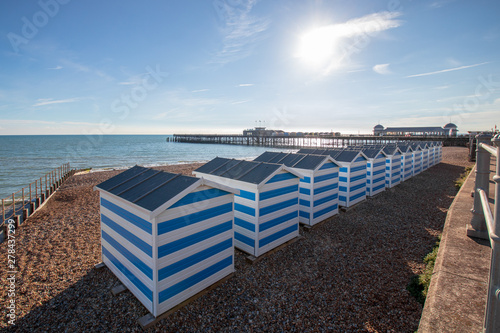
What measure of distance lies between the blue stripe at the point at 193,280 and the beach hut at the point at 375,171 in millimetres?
9914

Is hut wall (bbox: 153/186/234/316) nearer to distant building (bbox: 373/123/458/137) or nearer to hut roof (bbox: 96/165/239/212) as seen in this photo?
hut roof (bbox: 96/165/239/212)

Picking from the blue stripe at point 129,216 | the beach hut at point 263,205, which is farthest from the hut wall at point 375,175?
the blue stripe at point 129,216

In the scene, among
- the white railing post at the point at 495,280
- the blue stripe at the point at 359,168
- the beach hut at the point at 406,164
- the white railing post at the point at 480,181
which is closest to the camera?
the white railing post at the point at 495,280

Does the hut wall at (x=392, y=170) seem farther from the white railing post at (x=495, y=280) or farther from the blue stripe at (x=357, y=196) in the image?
the white railing post at (x=495, y=280)

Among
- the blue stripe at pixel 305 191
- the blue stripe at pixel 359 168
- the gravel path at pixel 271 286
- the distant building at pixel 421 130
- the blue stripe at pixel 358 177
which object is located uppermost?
the distant building at pixel 421 130

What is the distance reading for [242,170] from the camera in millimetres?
7508

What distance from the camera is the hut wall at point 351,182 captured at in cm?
1085

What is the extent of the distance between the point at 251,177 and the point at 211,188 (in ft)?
6.39

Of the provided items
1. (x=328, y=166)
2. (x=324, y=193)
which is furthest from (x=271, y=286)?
(x=328, y=166)

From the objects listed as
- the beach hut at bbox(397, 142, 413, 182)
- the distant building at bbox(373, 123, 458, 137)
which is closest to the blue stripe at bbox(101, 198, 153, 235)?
the beach hut at bbox(397, 142, 413, 182)

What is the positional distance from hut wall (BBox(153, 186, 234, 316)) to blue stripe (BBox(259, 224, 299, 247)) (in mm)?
1316

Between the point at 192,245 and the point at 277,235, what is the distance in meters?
2.98

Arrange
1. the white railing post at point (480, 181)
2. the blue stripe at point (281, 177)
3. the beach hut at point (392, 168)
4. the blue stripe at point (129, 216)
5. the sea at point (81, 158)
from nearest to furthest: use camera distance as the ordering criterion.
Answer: the white railing post at point (480, 181)
the blue stripe at point (129, 216)
the blue stripe at point (281, 177)
the beach hut at point (392, 168)
the sea at point (81, 158)

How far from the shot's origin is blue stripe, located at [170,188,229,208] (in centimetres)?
463
